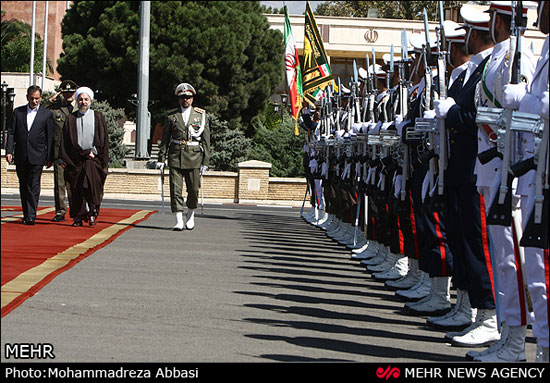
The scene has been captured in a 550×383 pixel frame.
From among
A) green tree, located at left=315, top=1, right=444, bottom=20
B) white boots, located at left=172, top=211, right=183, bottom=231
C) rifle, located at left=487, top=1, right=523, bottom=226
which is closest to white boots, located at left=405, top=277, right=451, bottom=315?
rifle, located at left=487, top=1, right=523, bottom=226

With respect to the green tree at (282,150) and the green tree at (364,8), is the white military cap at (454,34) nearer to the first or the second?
the green tree at (282,150)

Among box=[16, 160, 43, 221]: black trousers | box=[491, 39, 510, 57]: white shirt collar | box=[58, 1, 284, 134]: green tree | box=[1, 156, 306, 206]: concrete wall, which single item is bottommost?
box=[1, 156, 306, 206]: concrete wall

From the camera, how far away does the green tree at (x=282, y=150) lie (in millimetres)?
30844

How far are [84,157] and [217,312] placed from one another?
23.3ft

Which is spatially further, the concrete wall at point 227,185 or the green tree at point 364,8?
the green tree at point 364,8

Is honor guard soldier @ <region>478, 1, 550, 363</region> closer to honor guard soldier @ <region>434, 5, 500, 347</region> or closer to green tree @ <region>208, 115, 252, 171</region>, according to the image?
honor guard soldier @ <region>434, 5, 500, 347</region>

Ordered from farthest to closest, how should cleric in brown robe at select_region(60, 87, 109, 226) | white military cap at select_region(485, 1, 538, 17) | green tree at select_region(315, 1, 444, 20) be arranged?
green tree at select_region(315, 1, 444, 20) < cleric in brown robe at select_region(60, 87, 109, 226) < white military cap at select_region(485, 1, 538, 17)

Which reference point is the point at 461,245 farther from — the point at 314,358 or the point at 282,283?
the point at 282,283

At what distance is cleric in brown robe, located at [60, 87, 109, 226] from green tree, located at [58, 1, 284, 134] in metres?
25.0

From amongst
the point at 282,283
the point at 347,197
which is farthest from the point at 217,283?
the point at 347,197

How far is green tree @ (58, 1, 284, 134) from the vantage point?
4003 cm

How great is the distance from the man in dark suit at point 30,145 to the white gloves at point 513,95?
9.07m

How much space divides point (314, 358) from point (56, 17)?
4225 cm

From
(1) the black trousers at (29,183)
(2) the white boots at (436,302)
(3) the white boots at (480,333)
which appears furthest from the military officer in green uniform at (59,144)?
(3) the white boots at (480,333)
